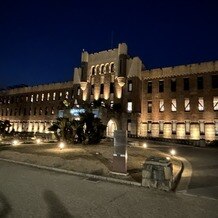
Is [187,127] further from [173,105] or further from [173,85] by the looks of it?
[173,85]

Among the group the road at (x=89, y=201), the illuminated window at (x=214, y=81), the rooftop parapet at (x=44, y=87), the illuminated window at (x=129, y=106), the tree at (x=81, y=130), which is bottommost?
the road at (x=89, y=201)

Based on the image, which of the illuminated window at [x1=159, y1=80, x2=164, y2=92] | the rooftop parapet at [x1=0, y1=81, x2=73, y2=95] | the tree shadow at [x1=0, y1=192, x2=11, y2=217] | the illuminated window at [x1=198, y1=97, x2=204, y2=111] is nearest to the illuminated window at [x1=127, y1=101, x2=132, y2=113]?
the illuminated window at [x1=159, y1=80, x2=164, y2=92]

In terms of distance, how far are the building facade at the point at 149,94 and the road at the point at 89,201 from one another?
30.6 m

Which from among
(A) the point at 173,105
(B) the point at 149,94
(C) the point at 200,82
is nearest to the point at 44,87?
(B) the point at 149,94

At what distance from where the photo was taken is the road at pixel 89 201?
222 inches

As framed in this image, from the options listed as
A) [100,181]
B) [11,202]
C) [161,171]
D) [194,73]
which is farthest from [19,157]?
[194,73]

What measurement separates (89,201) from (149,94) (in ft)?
123

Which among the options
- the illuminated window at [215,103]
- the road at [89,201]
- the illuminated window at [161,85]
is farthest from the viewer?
the illuminated window at [161,85]

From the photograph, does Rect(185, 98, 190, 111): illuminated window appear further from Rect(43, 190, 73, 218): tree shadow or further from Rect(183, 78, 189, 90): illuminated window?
Rect(43, 190, 73, 218): tree shadow

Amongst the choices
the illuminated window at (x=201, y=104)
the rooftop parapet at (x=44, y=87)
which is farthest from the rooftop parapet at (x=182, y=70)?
the rooftop parapet at (x=44, y=87)

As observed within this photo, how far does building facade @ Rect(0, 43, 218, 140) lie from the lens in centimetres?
3678

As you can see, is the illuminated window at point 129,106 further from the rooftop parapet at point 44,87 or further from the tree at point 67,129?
the tree at point 67,129

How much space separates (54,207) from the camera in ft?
19.3

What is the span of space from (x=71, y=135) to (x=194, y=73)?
84.1 ft
